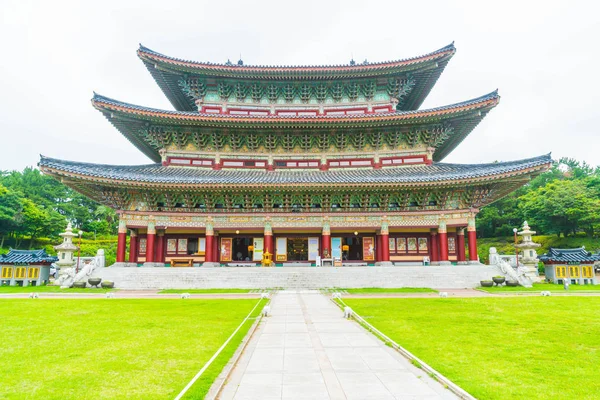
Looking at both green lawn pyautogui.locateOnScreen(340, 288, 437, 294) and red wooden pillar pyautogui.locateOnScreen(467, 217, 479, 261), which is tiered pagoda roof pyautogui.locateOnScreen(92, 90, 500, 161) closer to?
red wooden pillar pyautogui.locateOnScreen(467, 217, 479, 261)

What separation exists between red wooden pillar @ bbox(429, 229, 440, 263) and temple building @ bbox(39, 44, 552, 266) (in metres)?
0.09

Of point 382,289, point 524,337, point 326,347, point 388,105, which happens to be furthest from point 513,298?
point 388,105

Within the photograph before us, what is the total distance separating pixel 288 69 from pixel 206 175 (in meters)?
12.3

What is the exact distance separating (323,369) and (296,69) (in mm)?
29732

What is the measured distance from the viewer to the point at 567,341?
29.6ft

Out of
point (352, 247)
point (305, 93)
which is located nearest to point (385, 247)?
point (352, 247)

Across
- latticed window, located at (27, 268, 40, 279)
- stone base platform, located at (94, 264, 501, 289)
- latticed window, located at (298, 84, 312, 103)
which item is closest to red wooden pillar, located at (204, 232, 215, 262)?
stone base platform, located at (94, 264, 501, 289)

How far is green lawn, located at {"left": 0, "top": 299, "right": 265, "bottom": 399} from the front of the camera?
587 cm

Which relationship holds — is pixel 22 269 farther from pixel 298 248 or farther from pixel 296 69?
pixel 296 69

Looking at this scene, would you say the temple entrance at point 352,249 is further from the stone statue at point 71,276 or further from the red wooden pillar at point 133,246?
the stone statue at point 71,276

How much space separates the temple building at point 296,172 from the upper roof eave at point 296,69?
12 cm

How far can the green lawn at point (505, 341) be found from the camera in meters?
5.99

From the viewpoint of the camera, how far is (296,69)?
1275 inches

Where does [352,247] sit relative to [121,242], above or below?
below
